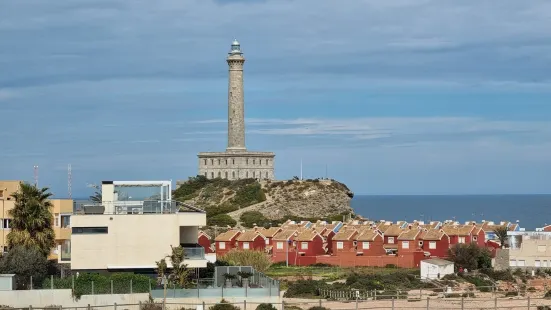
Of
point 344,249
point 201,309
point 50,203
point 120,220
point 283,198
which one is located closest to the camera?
point 201,309

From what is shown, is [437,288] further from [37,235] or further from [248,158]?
[248,158]

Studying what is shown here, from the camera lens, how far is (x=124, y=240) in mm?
43656

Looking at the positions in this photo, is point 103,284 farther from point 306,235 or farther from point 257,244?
point 257,244

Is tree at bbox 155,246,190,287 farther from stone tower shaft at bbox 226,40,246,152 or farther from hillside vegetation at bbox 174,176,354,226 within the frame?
stone tower shaft at bbox 226,40,246,152

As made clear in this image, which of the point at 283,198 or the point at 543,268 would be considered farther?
the point at 283,198

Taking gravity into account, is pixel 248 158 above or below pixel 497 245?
above

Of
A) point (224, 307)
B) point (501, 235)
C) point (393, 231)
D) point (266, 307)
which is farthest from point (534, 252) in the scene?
point (224, 307)

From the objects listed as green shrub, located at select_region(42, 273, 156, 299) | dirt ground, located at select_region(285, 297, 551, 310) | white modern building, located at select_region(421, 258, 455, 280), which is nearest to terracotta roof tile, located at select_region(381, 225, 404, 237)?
white modern building, located at select_region(421, 258, 455, 280)

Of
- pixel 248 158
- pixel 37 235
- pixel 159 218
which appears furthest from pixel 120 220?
pixel 248 158

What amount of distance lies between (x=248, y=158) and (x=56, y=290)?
86.0 meters

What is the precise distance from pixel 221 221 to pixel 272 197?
1343 centimetres

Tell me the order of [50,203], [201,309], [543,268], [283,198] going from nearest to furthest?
[201,309]
[50,203]
[543,268]
[283,198]

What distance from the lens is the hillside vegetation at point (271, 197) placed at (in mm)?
115562

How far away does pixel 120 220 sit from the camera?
43656 mm
